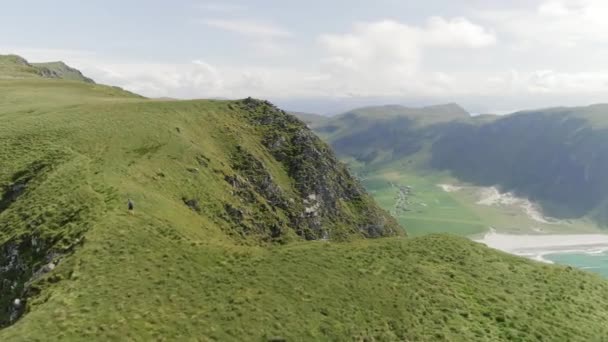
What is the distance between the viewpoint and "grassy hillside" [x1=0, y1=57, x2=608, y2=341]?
105ft

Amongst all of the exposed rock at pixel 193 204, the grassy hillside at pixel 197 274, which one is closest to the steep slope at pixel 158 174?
the exposed rock at pixel 193 204

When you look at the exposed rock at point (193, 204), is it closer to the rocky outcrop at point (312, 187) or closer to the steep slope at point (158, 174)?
the steep slope at point (158, 174)

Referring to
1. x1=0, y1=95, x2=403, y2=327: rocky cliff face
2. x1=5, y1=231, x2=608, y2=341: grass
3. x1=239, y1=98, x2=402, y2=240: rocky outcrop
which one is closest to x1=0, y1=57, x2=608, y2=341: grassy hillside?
x1=5, y1=231, x2=608, y2=341: grass

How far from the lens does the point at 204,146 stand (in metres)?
85.5

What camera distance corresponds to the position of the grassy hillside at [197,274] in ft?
105

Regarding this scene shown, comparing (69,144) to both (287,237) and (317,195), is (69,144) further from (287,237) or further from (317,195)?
(317,195)

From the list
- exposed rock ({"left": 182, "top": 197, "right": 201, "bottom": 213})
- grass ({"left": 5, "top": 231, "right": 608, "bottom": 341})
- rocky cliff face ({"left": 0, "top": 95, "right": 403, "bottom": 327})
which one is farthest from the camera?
exposed rock ({"left": 182, "top": 197, "right": 201, "bottom": 213})

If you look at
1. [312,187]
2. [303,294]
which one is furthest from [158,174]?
[312,187]

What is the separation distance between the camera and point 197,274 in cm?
3738

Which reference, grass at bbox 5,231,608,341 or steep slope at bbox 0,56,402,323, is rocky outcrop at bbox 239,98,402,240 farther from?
grass at bbox 5,231,608,341

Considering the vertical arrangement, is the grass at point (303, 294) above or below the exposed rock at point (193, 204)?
below

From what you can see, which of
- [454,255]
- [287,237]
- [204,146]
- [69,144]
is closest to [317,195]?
[287,237]

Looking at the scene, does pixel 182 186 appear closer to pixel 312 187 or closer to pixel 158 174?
pixel 158 174

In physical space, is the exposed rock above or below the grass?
above
